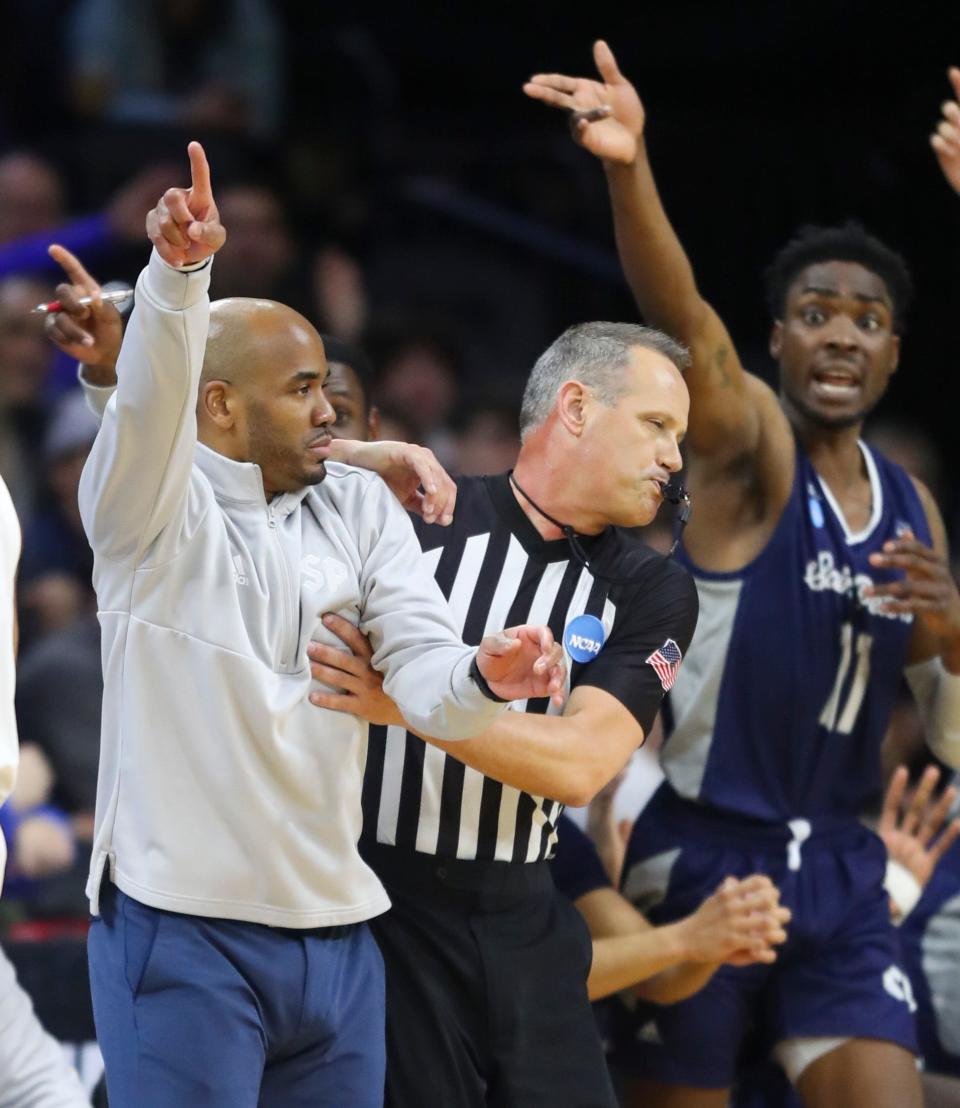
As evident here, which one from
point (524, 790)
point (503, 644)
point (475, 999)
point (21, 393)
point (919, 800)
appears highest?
point (503, 644)

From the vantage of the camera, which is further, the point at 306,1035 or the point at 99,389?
the point at 99,389

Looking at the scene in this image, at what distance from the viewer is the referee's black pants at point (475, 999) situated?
3.42 meters

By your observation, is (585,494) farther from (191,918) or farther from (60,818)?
(60,818)

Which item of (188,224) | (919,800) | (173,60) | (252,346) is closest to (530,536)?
(252,346)

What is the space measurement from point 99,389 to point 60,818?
7.62ft

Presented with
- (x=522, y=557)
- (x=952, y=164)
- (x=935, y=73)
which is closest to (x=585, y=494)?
(x=522, y=557)

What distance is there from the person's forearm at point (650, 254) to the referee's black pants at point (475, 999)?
1.28 m

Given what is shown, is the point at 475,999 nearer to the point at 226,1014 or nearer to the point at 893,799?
the point at 226,1014

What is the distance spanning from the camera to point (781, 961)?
4199mm

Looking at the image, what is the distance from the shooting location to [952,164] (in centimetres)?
446

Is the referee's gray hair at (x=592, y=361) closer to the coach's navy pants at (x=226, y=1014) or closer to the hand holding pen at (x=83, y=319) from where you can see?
the hand holding pen at (x=83, y=319)

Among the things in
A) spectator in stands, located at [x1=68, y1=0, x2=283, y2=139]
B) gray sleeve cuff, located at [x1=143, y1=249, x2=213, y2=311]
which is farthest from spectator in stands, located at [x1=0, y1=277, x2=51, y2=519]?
gray sleeve cuff, located at [x1=143, y1=249, x2=213, y2=311]

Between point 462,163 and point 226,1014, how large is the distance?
5898 mm

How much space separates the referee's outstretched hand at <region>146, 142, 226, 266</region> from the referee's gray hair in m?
1.04
